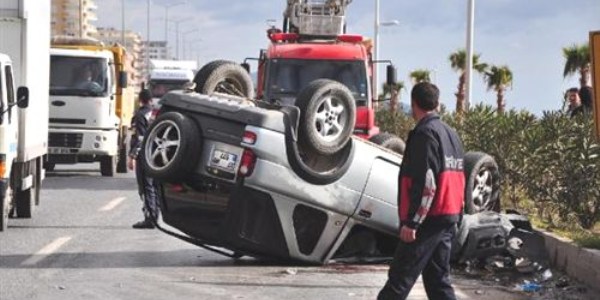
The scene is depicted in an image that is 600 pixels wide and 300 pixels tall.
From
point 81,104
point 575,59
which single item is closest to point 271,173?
point 81,104

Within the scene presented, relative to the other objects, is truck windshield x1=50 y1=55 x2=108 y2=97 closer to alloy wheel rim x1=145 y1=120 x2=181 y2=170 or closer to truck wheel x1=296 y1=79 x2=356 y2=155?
alloy wheel rim x1=145 y1=120 x2=181 y2=170

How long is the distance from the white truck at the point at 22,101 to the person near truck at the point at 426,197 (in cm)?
693

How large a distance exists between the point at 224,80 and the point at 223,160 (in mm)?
1887

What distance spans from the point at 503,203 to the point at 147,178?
21.0ft

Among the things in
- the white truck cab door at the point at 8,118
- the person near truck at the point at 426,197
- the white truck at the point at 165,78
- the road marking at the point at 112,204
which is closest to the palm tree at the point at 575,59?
the white truck at the point at 165,78

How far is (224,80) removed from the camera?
40.1 feet

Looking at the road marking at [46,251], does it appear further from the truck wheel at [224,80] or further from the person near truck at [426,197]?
the person near truck at [426,197]

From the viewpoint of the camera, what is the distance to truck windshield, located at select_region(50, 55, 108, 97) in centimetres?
2397

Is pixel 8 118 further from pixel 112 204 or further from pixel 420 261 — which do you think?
pixel 420 261

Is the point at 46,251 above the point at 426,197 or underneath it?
underneath

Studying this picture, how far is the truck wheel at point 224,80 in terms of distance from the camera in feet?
39.2

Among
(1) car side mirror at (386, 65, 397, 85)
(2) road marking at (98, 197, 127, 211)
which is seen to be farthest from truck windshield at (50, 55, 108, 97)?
(1) car side mirror at (386, 65, 397, 85)

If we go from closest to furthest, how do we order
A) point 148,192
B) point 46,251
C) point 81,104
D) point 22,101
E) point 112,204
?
point 148,192 < point 46,251 < point 22,101 < point 112,204 < point 81,104

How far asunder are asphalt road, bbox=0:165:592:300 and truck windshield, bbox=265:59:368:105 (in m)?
5.82
